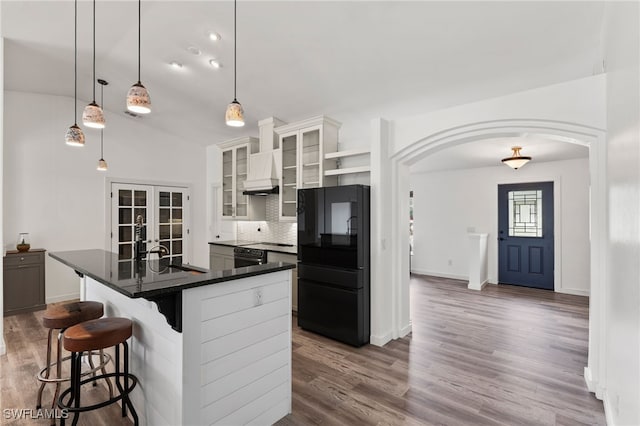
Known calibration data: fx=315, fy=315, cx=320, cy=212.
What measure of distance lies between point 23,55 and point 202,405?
15.3ft

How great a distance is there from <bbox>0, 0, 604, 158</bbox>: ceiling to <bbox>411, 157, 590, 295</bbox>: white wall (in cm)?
340

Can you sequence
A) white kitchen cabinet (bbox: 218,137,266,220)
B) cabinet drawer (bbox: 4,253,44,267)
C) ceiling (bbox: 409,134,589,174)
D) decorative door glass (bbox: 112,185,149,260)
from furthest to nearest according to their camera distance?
decorative door glass (bbox: 112,185,149,260) < white kitchen cabinet (bbox: 218,137,266,220) < ceiling (bbox: 409,134,589,174) < cabinet drawer (bbox: 4,253,44,267)

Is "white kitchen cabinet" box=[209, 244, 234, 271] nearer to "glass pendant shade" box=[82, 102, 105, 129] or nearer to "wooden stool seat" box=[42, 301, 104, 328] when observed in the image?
A: "wooden stool seat" box=[42, 301, 104, 328]

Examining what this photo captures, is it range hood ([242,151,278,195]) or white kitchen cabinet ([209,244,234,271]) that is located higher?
range hood ([242,151,278,195])

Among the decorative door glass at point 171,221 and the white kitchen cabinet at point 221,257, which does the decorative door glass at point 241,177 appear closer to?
the white kitchen cabinet at point 221,257

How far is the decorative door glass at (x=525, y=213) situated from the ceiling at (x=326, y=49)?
143 inches

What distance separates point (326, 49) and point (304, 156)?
161 centimetres

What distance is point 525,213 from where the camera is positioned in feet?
20.7

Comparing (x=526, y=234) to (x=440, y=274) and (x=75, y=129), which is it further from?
(x=75, y=129)

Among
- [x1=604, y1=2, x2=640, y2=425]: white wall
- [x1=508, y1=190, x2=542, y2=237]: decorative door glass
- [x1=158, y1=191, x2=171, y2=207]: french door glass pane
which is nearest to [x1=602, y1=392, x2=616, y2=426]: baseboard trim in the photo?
[x1=604, y1=2, x2=640, y2=425]: white wall

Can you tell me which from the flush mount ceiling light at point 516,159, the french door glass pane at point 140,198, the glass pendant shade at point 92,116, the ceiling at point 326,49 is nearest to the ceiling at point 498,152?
the flush mount ceiling light at point 516,159

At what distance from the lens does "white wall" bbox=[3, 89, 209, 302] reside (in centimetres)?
476

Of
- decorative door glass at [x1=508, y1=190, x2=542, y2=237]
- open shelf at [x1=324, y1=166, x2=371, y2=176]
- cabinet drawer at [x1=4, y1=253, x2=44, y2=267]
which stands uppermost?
open shelf at [x1=324, y1=166, x2=371, y2=176]

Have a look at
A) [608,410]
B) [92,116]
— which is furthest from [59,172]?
[608,410]
